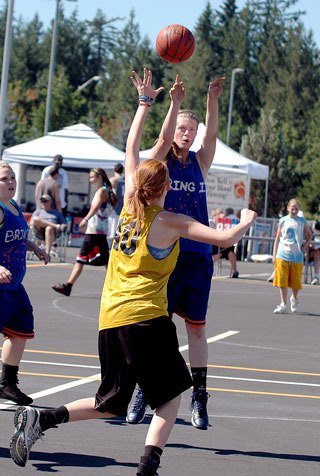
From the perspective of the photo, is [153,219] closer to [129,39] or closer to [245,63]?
[245,63]

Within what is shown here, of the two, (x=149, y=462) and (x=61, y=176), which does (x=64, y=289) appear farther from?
(x=149, y=462)

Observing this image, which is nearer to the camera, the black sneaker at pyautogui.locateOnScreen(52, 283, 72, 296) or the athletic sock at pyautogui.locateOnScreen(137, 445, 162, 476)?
the athletic sock at pyautogui.locateOnScreen(137, 445, 162, 476)

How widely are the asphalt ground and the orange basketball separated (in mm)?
2730

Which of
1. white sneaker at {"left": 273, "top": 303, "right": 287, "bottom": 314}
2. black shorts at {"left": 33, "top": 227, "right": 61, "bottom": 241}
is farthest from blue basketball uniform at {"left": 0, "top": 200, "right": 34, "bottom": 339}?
black shorts at {"left": 33, "top": 227, "right": 61, "bottom": 241}

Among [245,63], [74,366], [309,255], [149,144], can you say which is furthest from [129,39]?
[74,366]

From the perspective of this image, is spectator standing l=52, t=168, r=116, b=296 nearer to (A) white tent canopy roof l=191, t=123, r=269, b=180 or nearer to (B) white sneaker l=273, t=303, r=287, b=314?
(B) white sneaker l=273, t=303, r=287, b=314

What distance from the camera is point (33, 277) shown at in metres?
21.5

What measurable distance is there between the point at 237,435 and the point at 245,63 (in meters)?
98.4

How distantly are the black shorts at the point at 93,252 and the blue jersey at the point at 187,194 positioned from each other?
903cm

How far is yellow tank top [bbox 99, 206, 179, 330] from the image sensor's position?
6.45 m

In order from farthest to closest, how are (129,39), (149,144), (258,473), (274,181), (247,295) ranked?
(129,39) → (149,144) → (274,181) → (247,295) → (258,473)

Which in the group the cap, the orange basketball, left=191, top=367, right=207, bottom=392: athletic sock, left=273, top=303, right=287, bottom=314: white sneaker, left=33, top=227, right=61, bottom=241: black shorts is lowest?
left=273, top=303, right=287, bottom=314: white sneaker

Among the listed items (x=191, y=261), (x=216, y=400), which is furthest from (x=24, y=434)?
(x=216, y=400)

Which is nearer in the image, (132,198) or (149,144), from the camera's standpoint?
(132,198)
